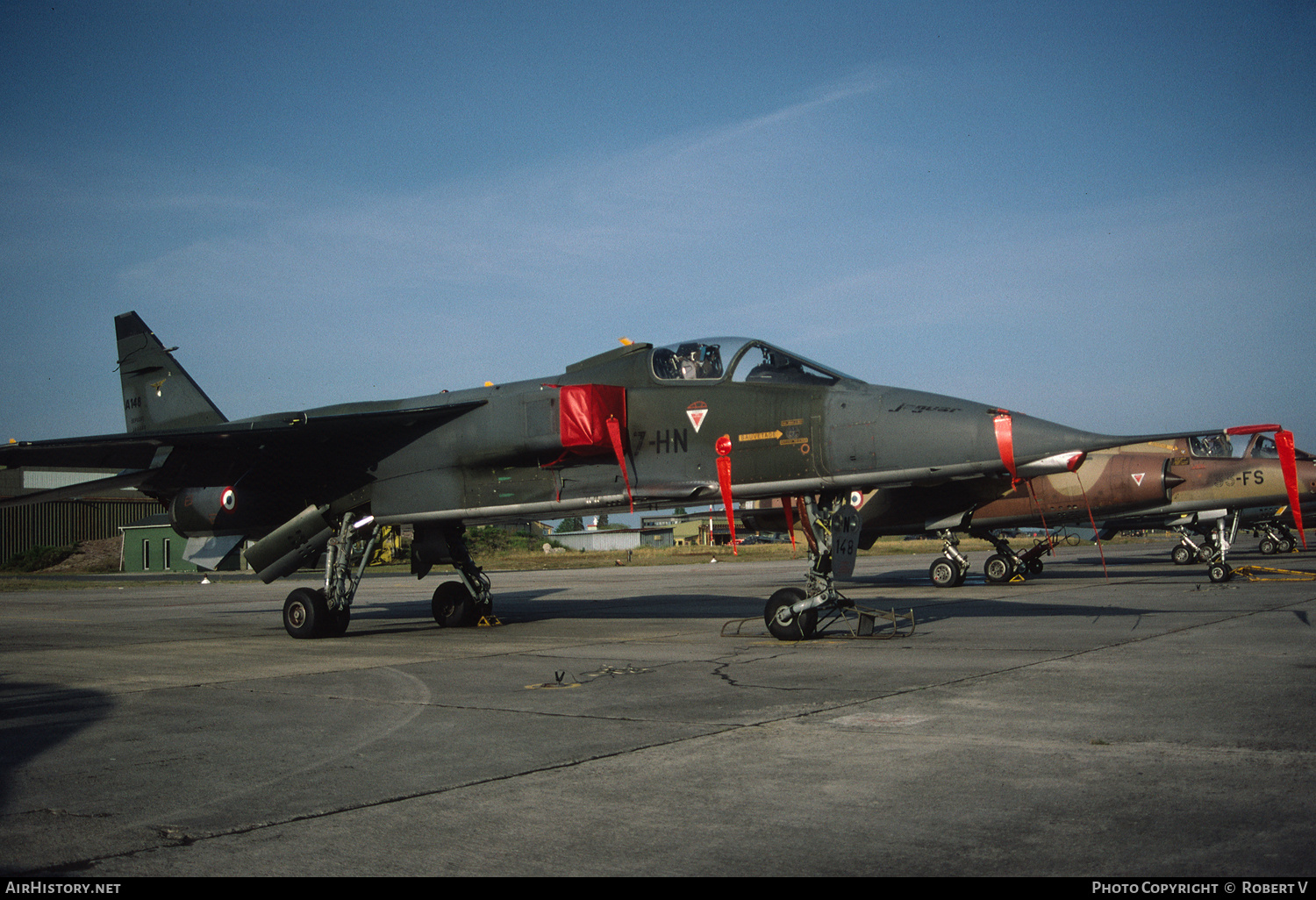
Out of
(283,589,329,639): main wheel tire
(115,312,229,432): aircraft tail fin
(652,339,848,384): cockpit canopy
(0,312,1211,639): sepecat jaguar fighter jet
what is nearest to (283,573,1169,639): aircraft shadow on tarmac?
(283,589,329,639): main wheel tire

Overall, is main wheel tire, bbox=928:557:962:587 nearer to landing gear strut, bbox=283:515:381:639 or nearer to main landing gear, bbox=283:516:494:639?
main landing gear, bbox=283:516:494:639

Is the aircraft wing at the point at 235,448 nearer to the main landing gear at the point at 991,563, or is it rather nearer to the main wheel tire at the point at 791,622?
the main wheel tire at the point at 791,622

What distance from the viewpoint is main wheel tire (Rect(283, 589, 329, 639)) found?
42.1 feet

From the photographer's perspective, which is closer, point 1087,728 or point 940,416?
point 1087,728

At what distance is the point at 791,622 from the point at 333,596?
6.70 meters

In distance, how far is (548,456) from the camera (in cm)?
1193

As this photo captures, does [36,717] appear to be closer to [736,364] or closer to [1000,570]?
[736,364]

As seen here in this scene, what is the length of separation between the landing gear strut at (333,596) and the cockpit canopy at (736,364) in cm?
524

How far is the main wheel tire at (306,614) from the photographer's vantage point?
12.8 metres

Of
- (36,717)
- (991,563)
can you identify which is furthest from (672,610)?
(36,717)

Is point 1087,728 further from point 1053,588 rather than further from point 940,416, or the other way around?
point 1053,588
